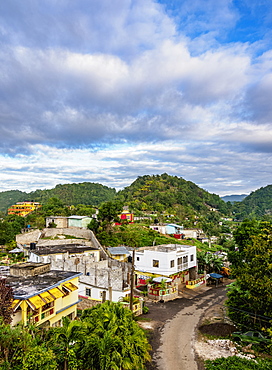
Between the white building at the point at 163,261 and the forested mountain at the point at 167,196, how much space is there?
4706cm

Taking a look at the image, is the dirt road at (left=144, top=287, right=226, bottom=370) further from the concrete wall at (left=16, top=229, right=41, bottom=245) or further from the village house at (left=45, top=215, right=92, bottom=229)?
the village house at (left=45, top=215, right=92, bottom=229)

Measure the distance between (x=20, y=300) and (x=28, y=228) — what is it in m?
38.2

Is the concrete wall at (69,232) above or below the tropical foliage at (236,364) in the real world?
above

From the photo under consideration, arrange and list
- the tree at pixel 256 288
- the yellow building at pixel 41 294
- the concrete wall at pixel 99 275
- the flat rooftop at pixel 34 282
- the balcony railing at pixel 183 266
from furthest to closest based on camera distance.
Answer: the balcony railing at pixel 183 266 < the concrete wall at pixel 99 275 < the tree at pixel 256 288 < the flat rooftop at pixel 34 282 < the yellow building at pixel 41 294

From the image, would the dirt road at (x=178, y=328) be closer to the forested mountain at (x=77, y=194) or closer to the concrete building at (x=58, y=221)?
the concrete building at (x=58, y=221)

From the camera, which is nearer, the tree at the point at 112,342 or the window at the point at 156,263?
the tree at the point at 112,342

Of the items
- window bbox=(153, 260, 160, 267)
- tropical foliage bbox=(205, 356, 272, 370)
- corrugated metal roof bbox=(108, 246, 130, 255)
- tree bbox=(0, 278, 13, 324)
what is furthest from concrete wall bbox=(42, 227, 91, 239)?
tree bbox=(0, 278, 13, 324)

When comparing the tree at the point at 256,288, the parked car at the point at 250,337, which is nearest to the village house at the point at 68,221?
the tree at the point at 256,288

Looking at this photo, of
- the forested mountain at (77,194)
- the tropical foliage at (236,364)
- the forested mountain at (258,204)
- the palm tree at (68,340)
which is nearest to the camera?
the palm tree at (68,340)

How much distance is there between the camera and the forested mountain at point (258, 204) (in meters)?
127

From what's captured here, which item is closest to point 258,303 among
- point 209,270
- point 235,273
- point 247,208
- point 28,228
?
point 235,273

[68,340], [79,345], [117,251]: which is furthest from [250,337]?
[117,251]

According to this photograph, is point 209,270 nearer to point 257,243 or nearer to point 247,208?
point 257,243

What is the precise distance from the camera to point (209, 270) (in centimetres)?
3478
